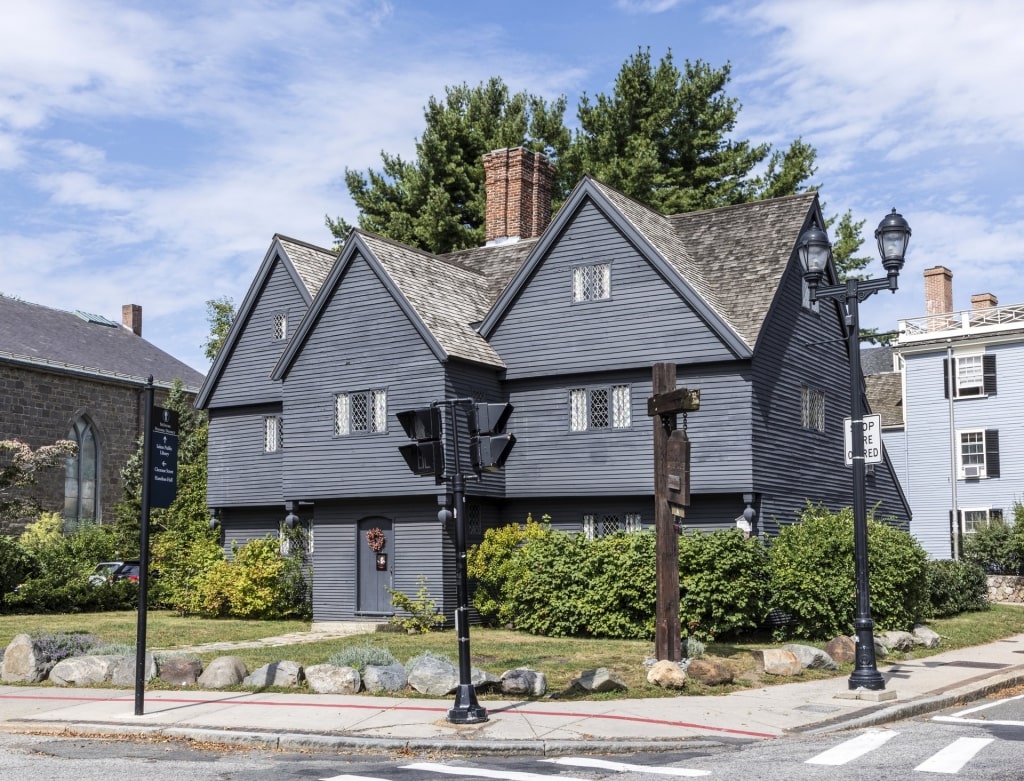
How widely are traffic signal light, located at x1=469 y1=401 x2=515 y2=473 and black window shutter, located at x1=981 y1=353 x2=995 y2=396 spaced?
3412 cm

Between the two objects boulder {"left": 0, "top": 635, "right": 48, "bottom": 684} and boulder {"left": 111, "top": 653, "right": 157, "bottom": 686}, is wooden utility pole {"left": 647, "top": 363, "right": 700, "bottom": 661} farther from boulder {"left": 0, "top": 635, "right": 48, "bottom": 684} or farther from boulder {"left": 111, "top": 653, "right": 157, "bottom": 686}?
boulder {"left": 0, "top": 635, "right": 48, "bottom": 684}

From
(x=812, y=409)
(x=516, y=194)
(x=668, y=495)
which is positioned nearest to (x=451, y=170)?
(x=516, y=194)

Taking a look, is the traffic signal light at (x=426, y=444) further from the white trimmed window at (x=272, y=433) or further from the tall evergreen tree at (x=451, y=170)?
the tall evergreen tree at (x=451, y=170)

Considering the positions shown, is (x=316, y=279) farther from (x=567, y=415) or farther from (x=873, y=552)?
(x=873, y=552)

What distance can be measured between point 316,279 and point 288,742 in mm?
21742

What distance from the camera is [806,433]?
28.0m

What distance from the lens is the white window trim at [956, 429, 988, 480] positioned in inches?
1668

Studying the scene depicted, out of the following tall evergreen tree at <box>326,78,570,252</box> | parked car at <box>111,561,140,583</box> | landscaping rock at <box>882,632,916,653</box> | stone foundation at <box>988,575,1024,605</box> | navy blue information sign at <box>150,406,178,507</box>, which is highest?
tall evergreen tree at <box>326,78,570,252</box>

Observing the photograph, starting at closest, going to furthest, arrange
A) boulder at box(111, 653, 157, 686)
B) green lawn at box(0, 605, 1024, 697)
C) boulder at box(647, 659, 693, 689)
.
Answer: boulder at box(647, 659, 693, 689) → boulder at box(111, 653, 157, 686) → green lawn at box(0, 605, 1024, 697)

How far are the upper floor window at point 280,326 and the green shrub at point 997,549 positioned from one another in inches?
884

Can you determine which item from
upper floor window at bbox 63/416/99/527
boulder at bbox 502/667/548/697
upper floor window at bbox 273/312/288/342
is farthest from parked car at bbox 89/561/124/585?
boulder at bbox 502/667/548/697

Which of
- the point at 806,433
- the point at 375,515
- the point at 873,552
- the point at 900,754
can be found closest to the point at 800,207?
the point at 806,433

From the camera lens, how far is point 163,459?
1376 centimetres

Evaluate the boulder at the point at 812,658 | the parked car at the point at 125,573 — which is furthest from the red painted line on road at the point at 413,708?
the parked car at the point at 125,573
